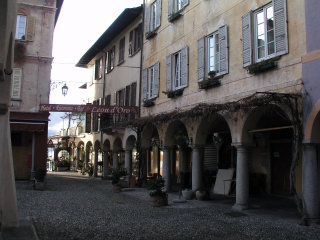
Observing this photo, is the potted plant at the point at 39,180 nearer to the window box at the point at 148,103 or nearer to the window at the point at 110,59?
the window box at the point at 148,103

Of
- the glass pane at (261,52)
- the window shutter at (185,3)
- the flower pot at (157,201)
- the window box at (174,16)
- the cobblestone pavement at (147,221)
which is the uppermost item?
the window shutter at (185,3)

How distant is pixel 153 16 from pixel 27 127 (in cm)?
811

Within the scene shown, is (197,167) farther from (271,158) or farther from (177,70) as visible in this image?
(177,70)

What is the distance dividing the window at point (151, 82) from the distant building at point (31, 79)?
17.9 feet

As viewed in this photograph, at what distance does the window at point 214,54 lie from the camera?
37.7 ft

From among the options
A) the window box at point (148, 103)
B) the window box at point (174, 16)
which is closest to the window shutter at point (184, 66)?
the window box at point (174, 16)

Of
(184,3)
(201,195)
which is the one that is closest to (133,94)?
(184,3)

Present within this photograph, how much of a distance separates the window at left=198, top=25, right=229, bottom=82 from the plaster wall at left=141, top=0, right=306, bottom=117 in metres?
0.19

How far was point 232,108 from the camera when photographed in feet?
33.5

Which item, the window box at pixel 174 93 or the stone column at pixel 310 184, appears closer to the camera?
the stone column at pixel 310 184

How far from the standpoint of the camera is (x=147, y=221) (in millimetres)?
9023

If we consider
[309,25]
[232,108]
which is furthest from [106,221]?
[309,25]

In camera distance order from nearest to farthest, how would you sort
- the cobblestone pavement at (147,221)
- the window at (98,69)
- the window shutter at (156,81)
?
the cobblestone pavement at (147,221)
the window shutter at (156,81)
the window at (98,69)

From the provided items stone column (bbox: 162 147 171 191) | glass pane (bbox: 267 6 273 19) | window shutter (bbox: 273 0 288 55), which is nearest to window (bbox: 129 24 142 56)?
stone column (bbox: 162 147 171 191)
